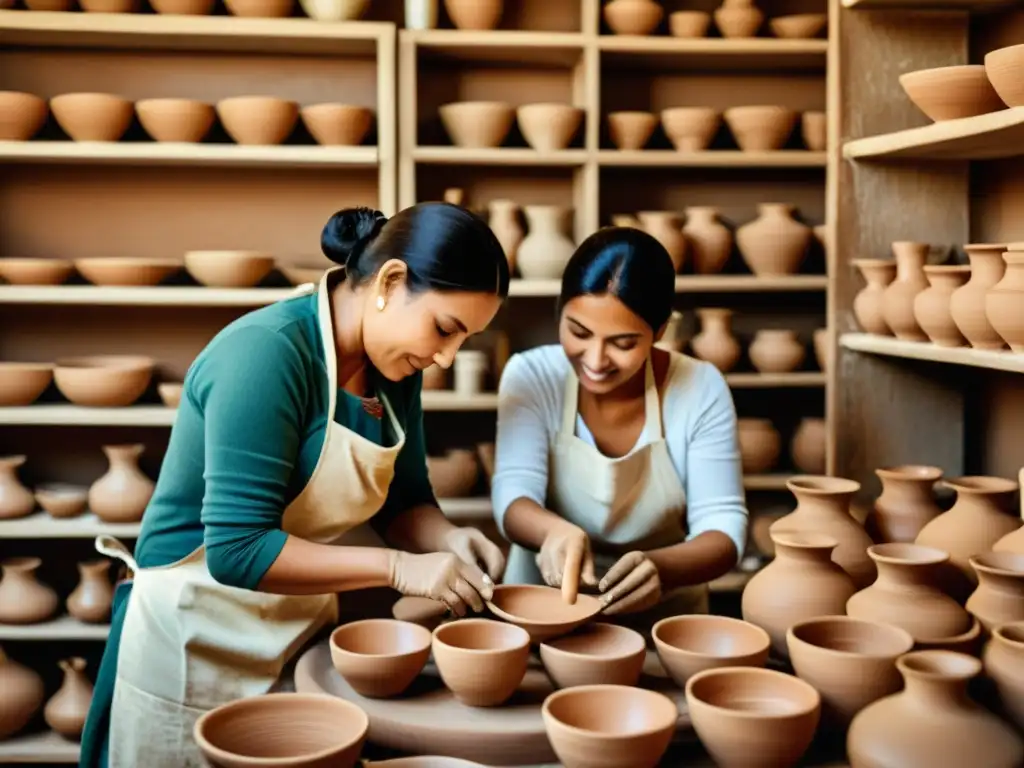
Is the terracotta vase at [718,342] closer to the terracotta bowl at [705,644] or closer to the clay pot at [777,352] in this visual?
the clay pot at [777,352]

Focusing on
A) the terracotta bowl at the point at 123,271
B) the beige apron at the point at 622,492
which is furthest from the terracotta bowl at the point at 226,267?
the beige apron at the point at 622,492

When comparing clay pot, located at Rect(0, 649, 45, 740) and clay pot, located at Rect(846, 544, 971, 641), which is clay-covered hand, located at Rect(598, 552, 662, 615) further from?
clay pot, located at Rect(0, 649, 45, 740)

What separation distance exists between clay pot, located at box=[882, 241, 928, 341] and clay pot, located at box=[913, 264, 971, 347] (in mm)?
117

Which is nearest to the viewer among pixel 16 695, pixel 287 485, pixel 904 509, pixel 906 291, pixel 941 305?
pixel 287 485

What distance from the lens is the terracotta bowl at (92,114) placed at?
3.43m

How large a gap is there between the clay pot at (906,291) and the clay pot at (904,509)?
21.9 inches

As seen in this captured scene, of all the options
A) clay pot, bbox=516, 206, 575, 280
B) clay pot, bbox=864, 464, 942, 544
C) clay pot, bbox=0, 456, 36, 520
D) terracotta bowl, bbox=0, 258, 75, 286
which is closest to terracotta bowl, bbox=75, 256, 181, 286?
terracotta bowl, bbox=0, 258, 75, 286

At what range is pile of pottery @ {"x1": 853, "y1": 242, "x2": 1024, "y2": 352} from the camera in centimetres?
216

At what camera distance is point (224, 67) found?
383 centimetres

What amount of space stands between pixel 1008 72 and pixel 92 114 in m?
2.76

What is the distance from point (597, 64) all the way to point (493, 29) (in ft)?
1.25

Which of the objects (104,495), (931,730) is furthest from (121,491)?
(931,730)

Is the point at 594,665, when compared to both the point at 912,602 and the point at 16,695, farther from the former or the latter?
the point at 16,695

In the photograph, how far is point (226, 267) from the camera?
3463 millimetres
